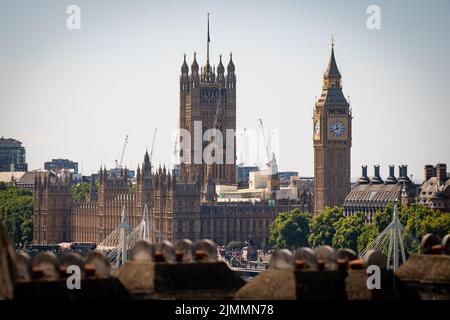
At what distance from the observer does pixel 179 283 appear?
6512cm

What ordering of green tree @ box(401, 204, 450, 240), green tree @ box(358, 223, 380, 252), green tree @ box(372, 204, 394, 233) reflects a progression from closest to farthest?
green tree @ box(401, 204, 450, 240)
green tree @ box(358, 223, 380, 252)
green tree @ box(372, 204, 394, 233)

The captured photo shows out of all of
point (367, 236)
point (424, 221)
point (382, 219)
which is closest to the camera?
point (424, 221)

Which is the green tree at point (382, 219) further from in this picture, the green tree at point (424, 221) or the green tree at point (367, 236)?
the green tree at point (424, 221)

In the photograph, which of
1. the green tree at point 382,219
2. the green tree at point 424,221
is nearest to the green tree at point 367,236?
the green tree at point 382,219

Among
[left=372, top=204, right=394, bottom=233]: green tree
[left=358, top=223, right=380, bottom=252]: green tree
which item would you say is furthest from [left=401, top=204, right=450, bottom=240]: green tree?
[left=358, top=223, right=380, bottom=252]: green tree

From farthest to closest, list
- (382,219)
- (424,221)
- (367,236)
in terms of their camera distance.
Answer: (382,219) → (367,236) → (424,221)

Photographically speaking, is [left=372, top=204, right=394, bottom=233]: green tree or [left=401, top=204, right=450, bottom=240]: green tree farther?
[left=372, top=204, right=394, bottom=233]: green tree

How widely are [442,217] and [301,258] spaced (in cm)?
12118

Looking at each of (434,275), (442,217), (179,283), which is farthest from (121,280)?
(442,217)

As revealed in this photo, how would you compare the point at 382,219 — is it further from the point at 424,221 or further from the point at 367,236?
the point at 424,221

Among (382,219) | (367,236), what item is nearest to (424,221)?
(367,236)

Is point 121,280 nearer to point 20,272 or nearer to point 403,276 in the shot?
point 20,272

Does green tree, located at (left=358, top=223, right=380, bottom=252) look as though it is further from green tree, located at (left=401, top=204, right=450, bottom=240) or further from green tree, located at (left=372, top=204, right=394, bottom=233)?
green tree, located at (left=401, top=204, right=450, bottom=240)

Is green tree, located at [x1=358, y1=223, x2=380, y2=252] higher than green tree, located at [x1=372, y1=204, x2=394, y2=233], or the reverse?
green tree, located at [x1=372, y1=204, x2=394, y2=233]
